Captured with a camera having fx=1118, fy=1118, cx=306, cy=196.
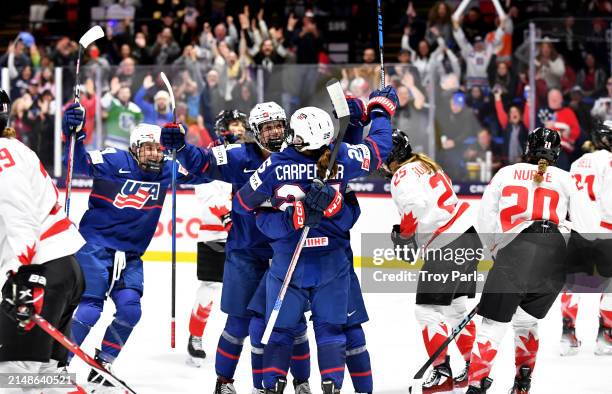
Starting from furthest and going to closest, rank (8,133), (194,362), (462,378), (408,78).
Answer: (408,78) < (194,362) < (462,378) < (8,133)

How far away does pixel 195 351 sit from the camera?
231 inches

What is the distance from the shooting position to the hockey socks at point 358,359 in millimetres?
4633

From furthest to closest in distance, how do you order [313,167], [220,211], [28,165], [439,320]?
[220,211]
[439,320]
[313,167]
[28,165]

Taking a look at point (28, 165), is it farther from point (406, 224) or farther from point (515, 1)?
point (515, 1)

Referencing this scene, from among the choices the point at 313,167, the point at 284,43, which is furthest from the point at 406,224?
the point at 284,43

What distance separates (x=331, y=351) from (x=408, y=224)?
1.01 m

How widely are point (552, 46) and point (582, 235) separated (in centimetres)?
294

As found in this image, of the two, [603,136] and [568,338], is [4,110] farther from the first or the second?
[568,338]

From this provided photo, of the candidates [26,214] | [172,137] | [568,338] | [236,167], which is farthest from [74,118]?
[568,338]

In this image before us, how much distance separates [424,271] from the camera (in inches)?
200

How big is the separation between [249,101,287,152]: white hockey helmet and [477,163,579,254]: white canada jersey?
3.19 ft

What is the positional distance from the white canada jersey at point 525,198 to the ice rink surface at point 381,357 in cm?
86

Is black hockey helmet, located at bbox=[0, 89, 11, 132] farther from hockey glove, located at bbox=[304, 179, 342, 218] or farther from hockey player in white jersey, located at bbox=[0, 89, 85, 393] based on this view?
hockey glove, located at bbox=[304, 179, 342, 218]

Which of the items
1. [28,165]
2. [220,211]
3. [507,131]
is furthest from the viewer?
[507,131]
